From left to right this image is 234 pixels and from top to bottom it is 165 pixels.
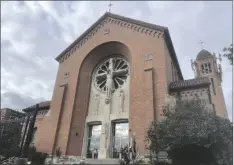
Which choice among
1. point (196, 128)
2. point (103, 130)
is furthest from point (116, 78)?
point (196, 128)

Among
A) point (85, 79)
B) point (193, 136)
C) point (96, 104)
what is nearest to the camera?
point (193, 136)

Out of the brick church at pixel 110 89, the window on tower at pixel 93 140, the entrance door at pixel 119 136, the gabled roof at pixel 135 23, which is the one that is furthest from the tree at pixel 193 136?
the gabled roof at pixel 135 23

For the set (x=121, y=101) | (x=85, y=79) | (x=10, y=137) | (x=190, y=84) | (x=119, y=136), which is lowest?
(x=10, y=137)

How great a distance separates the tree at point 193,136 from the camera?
1164cm

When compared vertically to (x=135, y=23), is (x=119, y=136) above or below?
below

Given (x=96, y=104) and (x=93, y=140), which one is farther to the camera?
(x=96, y=104)

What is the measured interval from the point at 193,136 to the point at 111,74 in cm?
1021

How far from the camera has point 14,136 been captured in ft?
57.9

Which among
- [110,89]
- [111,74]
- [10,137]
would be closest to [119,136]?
[110,89]

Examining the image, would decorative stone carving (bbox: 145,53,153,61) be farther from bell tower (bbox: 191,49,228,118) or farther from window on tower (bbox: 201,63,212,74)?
window on tower (bbox: 201,63,212,74)

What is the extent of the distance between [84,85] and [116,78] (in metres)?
3.19

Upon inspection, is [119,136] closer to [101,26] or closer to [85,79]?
[85,79]

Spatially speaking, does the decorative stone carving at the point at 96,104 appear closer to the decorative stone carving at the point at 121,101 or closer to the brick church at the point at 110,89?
the brick church at the point at 110,89

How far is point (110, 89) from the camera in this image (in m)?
19.4
